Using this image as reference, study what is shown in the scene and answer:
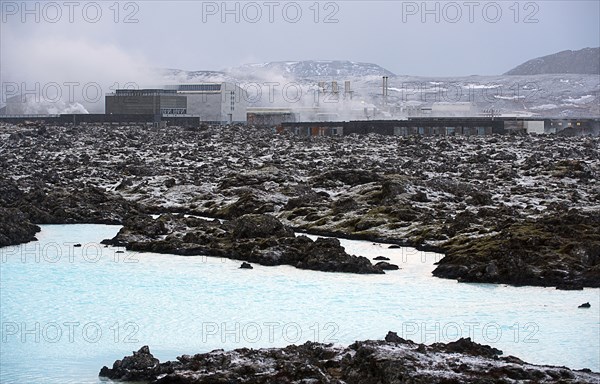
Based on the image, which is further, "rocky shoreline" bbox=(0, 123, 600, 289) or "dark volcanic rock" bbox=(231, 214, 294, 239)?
"dark volcanic rock" bbox=(231, 214, 294, 239)

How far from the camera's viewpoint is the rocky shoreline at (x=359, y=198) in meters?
23.3

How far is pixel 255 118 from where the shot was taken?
146 m

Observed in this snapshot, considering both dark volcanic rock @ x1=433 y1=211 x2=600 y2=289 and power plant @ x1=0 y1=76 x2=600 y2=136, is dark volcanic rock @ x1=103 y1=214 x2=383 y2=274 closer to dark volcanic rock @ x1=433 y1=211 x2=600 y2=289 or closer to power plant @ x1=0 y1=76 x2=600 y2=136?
dark volcanic rock @ x1=433 y1=211 x2=600 y2=289

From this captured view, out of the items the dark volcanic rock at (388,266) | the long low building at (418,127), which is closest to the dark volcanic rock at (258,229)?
the dark volcanic rock at (388,266)

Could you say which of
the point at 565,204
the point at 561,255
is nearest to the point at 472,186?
the point at 565,204

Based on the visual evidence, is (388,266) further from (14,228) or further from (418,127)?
(418,127)

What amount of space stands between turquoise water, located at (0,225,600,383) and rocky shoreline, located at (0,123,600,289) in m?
1.45

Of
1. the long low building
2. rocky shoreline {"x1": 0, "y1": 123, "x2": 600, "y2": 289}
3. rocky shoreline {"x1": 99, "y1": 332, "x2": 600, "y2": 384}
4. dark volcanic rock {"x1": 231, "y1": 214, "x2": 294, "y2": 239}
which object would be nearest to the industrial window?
the long low building

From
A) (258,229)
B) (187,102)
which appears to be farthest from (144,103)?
(258,229)

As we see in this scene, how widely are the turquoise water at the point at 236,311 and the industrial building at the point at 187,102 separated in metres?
99.5

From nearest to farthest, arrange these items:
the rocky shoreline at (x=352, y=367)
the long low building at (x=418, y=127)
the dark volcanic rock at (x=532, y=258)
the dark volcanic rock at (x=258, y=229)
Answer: the rocky shoreline at (x=352, y=367)
the dark volcanic rock at (x=532, y=258)
the dark volcanic rock at (x=258, y=229)
the long low building at (x=418, y=127)

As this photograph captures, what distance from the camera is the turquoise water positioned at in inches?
598

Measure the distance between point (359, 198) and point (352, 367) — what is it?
23.2 m

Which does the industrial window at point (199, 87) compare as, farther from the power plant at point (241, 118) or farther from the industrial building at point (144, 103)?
the industrial building at point (144, 103)
